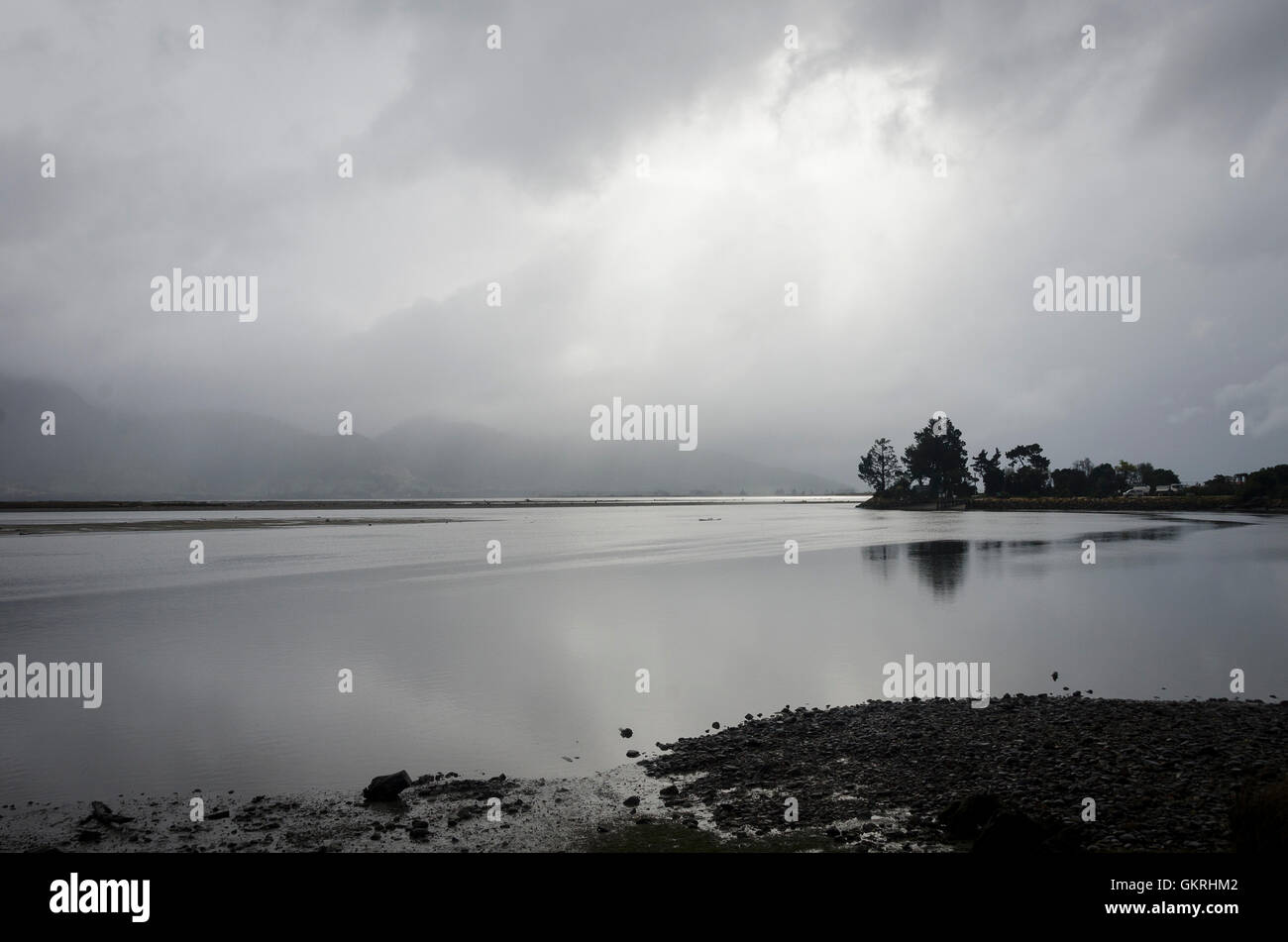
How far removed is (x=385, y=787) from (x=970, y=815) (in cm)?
927

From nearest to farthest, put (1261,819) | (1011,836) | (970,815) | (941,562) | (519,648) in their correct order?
(1261,819) < (1011,836) < (970,815) < (519,648) < (941,562)

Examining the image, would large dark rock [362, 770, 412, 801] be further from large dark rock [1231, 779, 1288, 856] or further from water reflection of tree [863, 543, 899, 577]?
water reflection of tree [863, 543, 899, 577]

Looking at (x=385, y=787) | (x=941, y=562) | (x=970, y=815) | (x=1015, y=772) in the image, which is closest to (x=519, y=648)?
(x=385, y=787)

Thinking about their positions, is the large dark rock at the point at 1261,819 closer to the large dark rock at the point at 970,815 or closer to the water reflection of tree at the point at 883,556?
the large dark rock at the point at 970,815

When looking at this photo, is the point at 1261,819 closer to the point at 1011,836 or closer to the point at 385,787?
the point at 1011,836

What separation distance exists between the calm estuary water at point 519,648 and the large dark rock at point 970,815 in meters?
6.84

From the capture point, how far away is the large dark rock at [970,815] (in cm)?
1028

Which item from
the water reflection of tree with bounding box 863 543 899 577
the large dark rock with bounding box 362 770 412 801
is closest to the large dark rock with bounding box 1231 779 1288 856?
the large dark rock with bounding box 362 770 412 801

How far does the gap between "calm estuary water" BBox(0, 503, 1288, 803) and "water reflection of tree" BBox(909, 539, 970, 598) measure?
60 centimetres

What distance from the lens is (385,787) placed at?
1275cm

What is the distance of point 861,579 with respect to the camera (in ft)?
155

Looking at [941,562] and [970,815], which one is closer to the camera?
[970,815]

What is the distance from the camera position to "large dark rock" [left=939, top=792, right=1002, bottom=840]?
10281 mm
